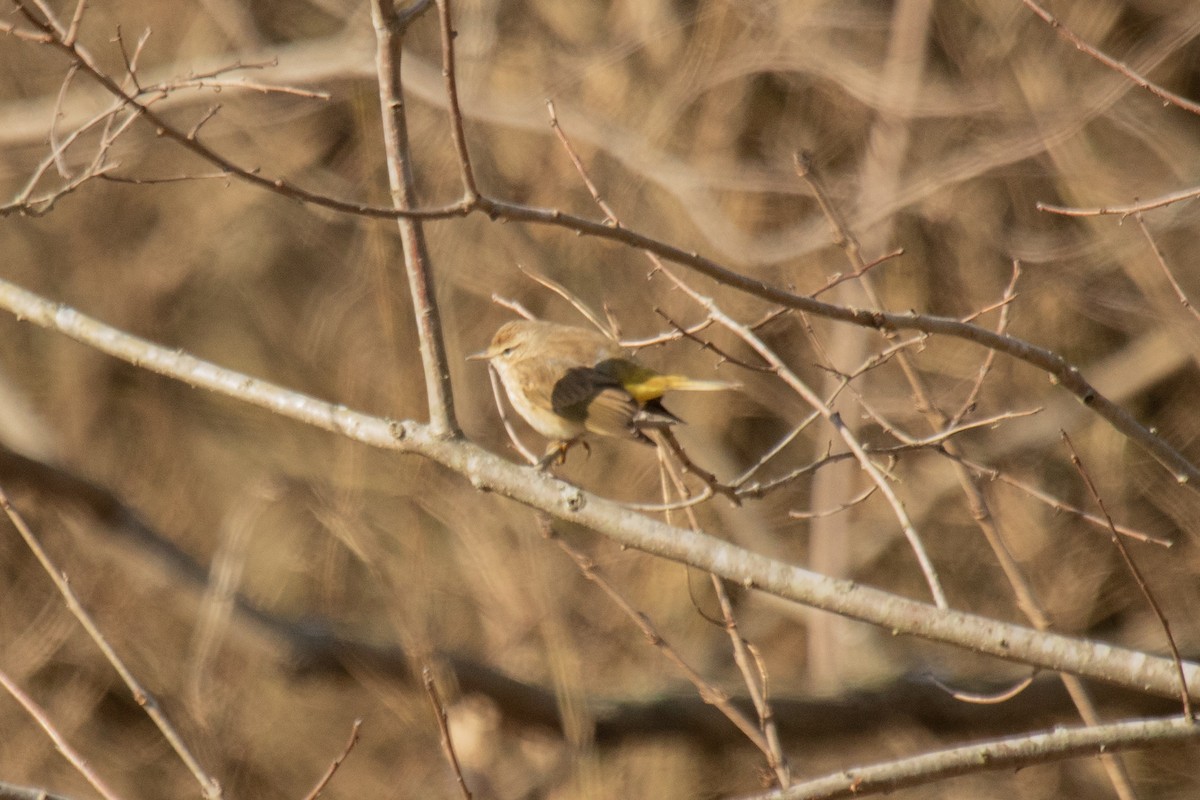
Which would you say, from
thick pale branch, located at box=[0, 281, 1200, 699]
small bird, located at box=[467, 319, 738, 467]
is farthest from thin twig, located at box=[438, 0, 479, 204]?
small bird, located at box=[467, 319, 738, 467]

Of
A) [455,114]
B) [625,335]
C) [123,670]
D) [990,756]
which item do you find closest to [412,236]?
[455,114]

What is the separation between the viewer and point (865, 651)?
8586 mm

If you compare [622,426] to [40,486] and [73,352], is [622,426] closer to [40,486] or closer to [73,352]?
[40,486]

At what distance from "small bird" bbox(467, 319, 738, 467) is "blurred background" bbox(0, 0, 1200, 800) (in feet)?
9.26

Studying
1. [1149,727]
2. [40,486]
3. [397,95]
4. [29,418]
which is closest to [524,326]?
[397,95]

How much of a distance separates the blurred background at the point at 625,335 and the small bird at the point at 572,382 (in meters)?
2.82

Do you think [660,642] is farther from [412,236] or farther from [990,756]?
[412,236]

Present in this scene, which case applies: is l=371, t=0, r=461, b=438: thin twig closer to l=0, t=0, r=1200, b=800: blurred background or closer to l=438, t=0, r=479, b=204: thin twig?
l=438, t=0, r=479, b=204: thin twig

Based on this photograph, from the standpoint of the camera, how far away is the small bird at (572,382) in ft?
14.2

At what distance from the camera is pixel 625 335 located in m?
A: 8.52

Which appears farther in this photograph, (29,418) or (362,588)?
(362,588)

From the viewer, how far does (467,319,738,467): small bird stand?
4.32 meters

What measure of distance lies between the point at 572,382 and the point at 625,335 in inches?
159

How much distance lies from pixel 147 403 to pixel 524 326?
21.6 ft
